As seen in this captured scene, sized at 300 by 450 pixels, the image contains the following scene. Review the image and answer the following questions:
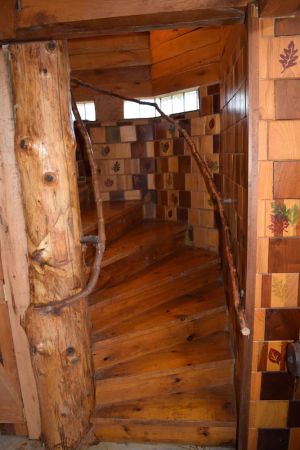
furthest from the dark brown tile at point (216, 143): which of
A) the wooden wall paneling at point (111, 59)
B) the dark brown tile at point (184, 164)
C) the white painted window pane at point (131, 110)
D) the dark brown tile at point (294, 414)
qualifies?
the dark brown tile at point (294, 414)

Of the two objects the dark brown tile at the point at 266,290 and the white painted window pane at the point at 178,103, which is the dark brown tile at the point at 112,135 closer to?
the white painted window pane at the point at 178,103

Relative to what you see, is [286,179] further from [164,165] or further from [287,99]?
[164,165]

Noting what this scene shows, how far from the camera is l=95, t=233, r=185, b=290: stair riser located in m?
Result: 2.27

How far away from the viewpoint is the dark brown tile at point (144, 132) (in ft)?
10.1

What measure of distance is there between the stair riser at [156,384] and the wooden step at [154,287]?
315 millimetres

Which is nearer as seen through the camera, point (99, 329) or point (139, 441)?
point (139, 441)

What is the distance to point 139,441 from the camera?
5.91 ft

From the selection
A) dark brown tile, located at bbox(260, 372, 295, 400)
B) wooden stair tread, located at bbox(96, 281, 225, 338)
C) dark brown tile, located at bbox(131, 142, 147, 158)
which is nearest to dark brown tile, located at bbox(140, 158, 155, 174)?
dark brown tile, located at bbox(131, 142, 147, 158)

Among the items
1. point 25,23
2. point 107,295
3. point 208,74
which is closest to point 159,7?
point 25,23

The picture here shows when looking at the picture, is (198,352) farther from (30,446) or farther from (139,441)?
(30,446)

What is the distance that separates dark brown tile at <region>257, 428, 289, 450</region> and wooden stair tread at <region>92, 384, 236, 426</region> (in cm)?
15

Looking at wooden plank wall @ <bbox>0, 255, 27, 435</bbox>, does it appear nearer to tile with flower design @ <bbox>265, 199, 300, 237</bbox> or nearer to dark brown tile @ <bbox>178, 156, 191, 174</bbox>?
tile with flower design @ <bbox>265, 199, 300, 237</bbox>

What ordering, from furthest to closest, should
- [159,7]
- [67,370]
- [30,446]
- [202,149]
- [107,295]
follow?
[202,149] < [107,295] < [30,446] < [67,370] < [159,7]

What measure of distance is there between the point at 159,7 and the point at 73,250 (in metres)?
1.09
